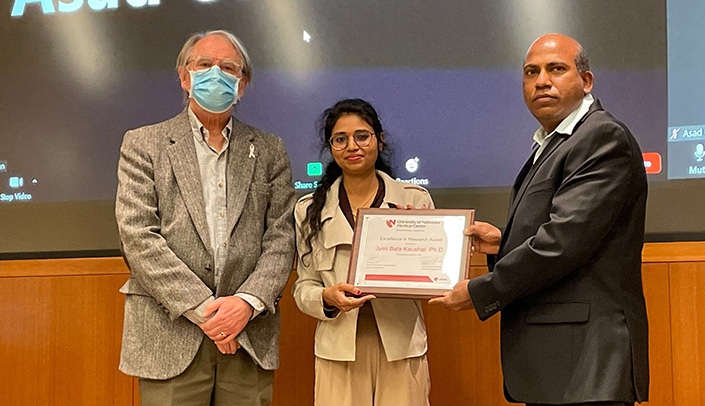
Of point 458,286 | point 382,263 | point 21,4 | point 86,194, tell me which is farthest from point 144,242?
point 21,4

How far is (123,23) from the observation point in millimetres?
3174

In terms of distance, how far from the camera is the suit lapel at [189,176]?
2.17 m

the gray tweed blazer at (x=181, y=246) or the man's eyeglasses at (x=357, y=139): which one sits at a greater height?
the man's eyeglasses at (x=357, y=139)

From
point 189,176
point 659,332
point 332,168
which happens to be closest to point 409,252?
point 332,168

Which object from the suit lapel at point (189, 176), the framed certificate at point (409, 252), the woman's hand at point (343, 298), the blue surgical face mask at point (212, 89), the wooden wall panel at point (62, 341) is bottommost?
the wooden wall panel at point (62, 341)

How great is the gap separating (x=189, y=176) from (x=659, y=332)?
1.77 m

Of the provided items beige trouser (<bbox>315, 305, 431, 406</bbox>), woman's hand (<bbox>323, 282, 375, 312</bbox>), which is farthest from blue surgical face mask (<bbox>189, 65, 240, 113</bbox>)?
beige trouser (<bbox>315, 305, 431, 406</bbox>)

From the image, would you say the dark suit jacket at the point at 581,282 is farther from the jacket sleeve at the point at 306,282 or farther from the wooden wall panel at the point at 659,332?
the wooden wall panel at the point at 659,332

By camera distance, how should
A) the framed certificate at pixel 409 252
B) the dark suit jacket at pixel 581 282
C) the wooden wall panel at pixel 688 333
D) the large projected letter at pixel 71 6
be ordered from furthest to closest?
the large projected letter at pixel 71 6, the wooden wall panel at pixel 688 333, the framed certificate at pixel 409 252, the dark suit jacket at pixel 581 282

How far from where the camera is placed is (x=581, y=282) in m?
1.73

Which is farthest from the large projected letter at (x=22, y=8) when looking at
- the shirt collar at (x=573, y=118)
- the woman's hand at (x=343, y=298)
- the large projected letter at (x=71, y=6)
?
the shirt collar at (x=573, y=118)

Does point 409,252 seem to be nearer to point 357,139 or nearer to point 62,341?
point 357,139

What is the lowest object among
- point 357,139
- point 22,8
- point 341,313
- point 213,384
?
point 213,384

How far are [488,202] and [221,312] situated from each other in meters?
1.29
